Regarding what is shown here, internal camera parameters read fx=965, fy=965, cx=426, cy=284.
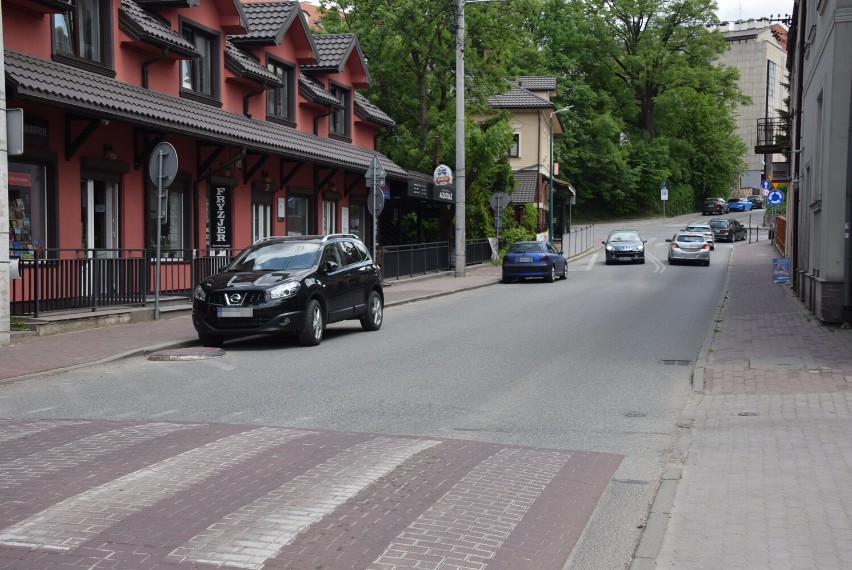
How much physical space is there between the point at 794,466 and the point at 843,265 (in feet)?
34.2

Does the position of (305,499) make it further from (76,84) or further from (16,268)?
(76,84)

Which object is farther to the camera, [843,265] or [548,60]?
[548,60]

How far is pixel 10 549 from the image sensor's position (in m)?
4.89

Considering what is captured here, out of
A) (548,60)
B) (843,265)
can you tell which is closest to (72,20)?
(843,265)

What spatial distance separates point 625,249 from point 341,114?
1559cm

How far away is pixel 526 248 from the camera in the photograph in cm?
3309

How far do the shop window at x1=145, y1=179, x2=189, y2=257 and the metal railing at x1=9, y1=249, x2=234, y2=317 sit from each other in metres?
1.02

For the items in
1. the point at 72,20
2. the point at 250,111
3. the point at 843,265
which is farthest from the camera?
the point at 250,111

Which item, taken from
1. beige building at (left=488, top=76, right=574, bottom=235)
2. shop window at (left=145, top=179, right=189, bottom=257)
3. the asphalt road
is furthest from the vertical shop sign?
beige building at (left=488, top=76, right=574, bottom=235)

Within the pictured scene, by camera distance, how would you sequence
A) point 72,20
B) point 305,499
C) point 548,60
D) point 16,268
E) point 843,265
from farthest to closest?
point 548,60 < point 72,20 < point 843,265 < point 16,268 < point 305,499

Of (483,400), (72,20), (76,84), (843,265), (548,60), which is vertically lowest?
(483,400)

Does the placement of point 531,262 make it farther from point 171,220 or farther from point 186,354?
point 186,354

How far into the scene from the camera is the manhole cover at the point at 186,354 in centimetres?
1293

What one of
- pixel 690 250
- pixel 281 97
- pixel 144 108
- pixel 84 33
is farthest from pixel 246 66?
pixel 690 250
